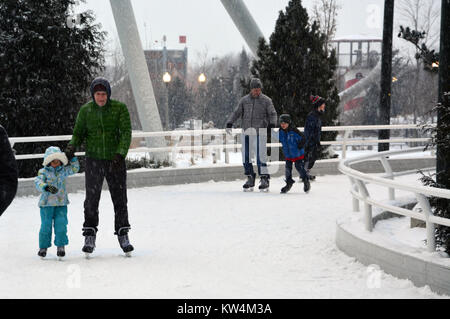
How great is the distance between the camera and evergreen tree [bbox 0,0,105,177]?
18828 millimetres

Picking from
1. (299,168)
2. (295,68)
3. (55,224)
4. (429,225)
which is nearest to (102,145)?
(55,224)

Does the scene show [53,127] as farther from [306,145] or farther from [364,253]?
[364,253]

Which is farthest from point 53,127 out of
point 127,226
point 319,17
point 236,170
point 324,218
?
point 319,17

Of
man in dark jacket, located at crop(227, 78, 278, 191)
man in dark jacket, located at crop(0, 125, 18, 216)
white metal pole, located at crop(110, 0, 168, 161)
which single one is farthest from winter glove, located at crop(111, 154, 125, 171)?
white metal pole, located at crop(110, 0, 168, 161)

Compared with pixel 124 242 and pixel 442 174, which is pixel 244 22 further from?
pixel 442 174

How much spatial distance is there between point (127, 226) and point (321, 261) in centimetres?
204

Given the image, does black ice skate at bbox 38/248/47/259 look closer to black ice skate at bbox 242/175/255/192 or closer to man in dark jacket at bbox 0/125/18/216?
man in dark jacket at bbox 0/125/18/216

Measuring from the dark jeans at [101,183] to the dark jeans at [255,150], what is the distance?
234 inches

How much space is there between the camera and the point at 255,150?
45.8 ft

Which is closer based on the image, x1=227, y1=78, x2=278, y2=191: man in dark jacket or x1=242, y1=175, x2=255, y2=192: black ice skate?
x1=227, y1=78, x2=278, y2=191: man in dark jacket

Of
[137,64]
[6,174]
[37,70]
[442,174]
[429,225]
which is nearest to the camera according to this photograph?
[6,174]

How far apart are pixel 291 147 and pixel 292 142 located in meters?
0.09

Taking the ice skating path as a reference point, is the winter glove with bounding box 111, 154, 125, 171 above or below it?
above

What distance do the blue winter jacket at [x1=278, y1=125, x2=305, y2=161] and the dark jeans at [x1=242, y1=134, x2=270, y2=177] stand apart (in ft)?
1.25
